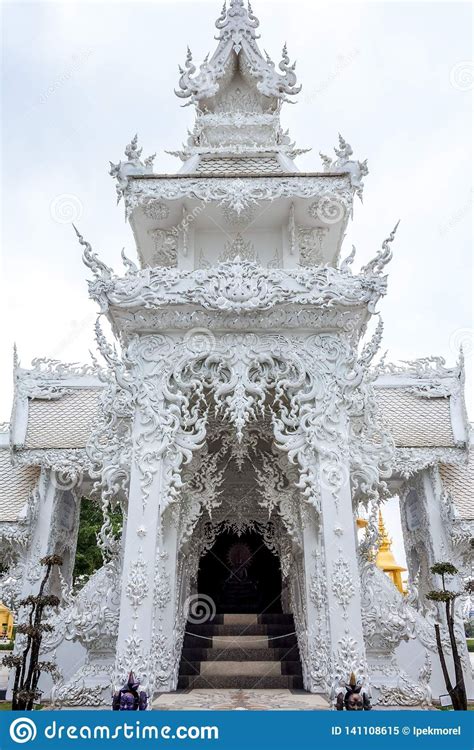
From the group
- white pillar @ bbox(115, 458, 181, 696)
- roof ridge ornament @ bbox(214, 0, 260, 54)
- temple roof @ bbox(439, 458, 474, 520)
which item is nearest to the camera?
white pillar @ bbox(115, 458, 181, 696)

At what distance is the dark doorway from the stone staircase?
764 millimetres

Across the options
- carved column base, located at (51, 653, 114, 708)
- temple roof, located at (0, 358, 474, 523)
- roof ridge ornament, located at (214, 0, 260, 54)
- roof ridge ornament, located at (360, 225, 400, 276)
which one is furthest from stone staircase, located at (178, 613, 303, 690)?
A: roof ridge ornament, located at (214, 0, 260, 54)

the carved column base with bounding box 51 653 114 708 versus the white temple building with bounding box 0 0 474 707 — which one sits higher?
the white temple building with bounding box 0 0 474 707

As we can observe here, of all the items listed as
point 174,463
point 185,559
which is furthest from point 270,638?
point 174,463

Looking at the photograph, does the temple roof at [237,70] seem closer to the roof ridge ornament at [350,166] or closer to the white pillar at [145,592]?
the roof ridge ornament at [350,166]

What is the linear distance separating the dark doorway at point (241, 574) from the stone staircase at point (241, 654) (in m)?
0.76

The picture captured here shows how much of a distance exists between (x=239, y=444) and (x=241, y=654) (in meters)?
3.17

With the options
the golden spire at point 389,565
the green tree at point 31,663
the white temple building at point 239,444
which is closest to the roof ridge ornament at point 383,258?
the white temple building at point 239,444

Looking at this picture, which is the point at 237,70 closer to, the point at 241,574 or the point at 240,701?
the point at 241,574

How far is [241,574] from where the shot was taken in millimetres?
9664

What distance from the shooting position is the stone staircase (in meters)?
7.00

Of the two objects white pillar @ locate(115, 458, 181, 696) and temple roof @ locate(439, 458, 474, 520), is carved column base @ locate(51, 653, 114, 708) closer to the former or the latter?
white pillar @ locate(115, 458, 181, 696)

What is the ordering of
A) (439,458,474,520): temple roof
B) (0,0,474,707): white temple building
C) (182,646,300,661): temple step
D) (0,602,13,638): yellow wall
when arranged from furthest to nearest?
(0,602,13,638): yellow wall
(439,458,474,520): temple roof
(182,646,300,661): temple step
(0,0,474,707): white temple building
